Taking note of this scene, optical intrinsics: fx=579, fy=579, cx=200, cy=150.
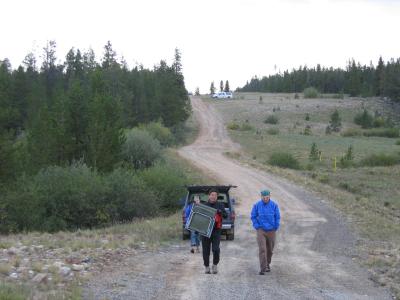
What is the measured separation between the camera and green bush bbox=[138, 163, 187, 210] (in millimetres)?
30891

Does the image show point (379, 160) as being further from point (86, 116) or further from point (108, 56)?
point (108, 56)

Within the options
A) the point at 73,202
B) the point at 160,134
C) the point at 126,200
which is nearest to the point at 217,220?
the point at 73,202

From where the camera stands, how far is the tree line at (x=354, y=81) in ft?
402

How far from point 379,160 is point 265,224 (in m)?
45.4

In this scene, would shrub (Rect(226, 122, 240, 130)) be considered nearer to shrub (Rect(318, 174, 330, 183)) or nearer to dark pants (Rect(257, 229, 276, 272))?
shrub (Rect(318, 174, 330, 183))

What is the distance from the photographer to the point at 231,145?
6581cm

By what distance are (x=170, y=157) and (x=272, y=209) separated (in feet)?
125

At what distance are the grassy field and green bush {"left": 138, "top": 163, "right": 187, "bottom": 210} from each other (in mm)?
8458

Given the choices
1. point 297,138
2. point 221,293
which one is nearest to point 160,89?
point 297,138

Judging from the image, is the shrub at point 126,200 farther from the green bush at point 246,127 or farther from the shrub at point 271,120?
the shrub at point 271,120

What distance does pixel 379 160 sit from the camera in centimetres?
5547

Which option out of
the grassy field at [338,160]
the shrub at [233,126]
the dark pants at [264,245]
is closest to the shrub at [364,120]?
the grassy field at [338,160]

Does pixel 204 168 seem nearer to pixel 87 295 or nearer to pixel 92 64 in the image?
pixel 87 295

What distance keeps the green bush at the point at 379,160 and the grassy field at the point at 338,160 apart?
0.35 meters
